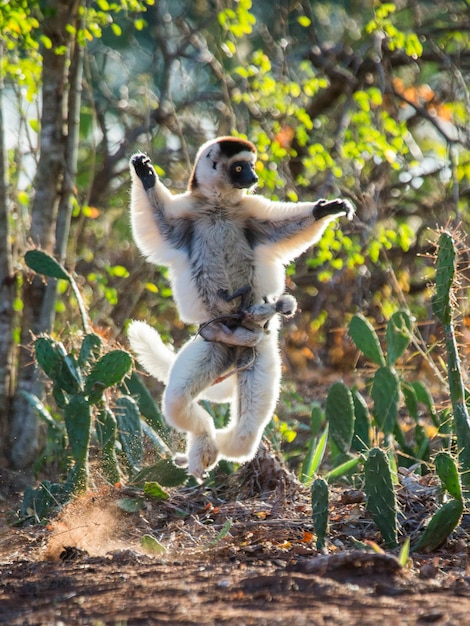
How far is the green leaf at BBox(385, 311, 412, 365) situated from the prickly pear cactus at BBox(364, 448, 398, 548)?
2016 mm

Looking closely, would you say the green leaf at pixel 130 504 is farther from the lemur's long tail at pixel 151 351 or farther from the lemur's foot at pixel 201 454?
the lemur's foot at pixel 201 454

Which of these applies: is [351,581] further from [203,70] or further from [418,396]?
[203,70]

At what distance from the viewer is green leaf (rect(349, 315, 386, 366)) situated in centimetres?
736

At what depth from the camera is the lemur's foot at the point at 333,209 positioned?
5609mm

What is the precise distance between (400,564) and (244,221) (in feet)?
8.11

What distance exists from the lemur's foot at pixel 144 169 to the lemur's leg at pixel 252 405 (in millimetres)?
1241

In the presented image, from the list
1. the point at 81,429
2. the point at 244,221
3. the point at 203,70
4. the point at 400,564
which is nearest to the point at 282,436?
the point at 81,429

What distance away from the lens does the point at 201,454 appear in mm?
5594

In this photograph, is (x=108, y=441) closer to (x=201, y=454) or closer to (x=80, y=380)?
(x=80, y=380)

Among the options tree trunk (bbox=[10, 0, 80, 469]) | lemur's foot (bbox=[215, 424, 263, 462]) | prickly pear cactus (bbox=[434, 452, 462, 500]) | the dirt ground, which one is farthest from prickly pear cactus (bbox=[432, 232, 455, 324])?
tree trunk (bbox=[10, 0, 80, 469])

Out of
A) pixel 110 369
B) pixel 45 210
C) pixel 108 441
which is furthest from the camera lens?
pixel 45 210

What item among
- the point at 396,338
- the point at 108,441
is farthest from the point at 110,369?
the point at 396,338

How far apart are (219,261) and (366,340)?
83.0 inches

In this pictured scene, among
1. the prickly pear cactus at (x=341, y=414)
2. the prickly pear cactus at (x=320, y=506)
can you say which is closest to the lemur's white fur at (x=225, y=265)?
the prickly pear cactus at (x=320, y=506)
